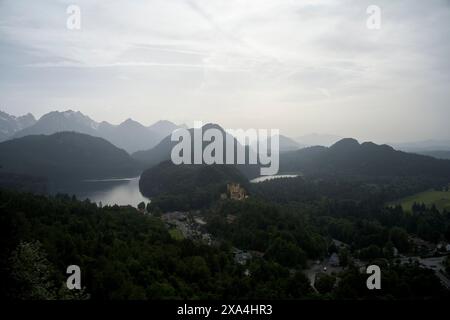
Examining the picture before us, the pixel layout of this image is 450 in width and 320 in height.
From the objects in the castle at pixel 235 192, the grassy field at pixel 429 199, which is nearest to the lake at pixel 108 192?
the castle at pixel 235 192

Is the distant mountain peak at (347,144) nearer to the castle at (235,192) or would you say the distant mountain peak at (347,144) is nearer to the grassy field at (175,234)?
the castle at (235,192)

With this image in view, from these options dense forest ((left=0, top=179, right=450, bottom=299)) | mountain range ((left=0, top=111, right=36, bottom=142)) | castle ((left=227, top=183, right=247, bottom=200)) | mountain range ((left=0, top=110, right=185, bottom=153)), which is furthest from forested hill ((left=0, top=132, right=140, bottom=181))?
mountain range ((left=0, top=111, right=36, bottom=142))

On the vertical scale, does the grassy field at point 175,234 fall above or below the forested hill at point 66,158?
below

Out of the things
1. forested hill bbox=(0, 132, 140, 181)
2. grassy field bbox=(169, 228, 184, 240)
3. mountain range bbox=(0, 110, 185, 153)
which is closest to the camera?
grassy field bbox=(169, 228, 184, 240)

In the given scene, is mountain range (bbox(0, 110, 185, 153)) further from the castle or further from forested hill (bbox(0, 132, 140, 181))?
the castle

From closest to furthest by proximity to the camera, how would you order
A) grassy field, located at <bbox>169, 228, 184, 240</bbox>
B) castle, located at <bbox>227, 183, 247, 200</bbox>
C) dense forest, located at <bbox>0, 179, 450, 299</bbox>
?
1. dense forest, located at <bbox>0, 179, 450, 299</bbox>
2. grassy field, located at <bbox>169, 228, 184, 240</bbox>
3. castle, located at <bbox>227, 183, 247, 200</bbox>

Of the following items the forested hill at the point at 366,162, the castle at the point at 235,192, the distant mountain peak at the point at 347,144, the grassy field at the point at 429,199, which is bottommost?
the grassy field at the point at 429,199

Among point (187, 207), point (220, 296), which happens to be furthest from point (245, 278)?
point (187, 207)
